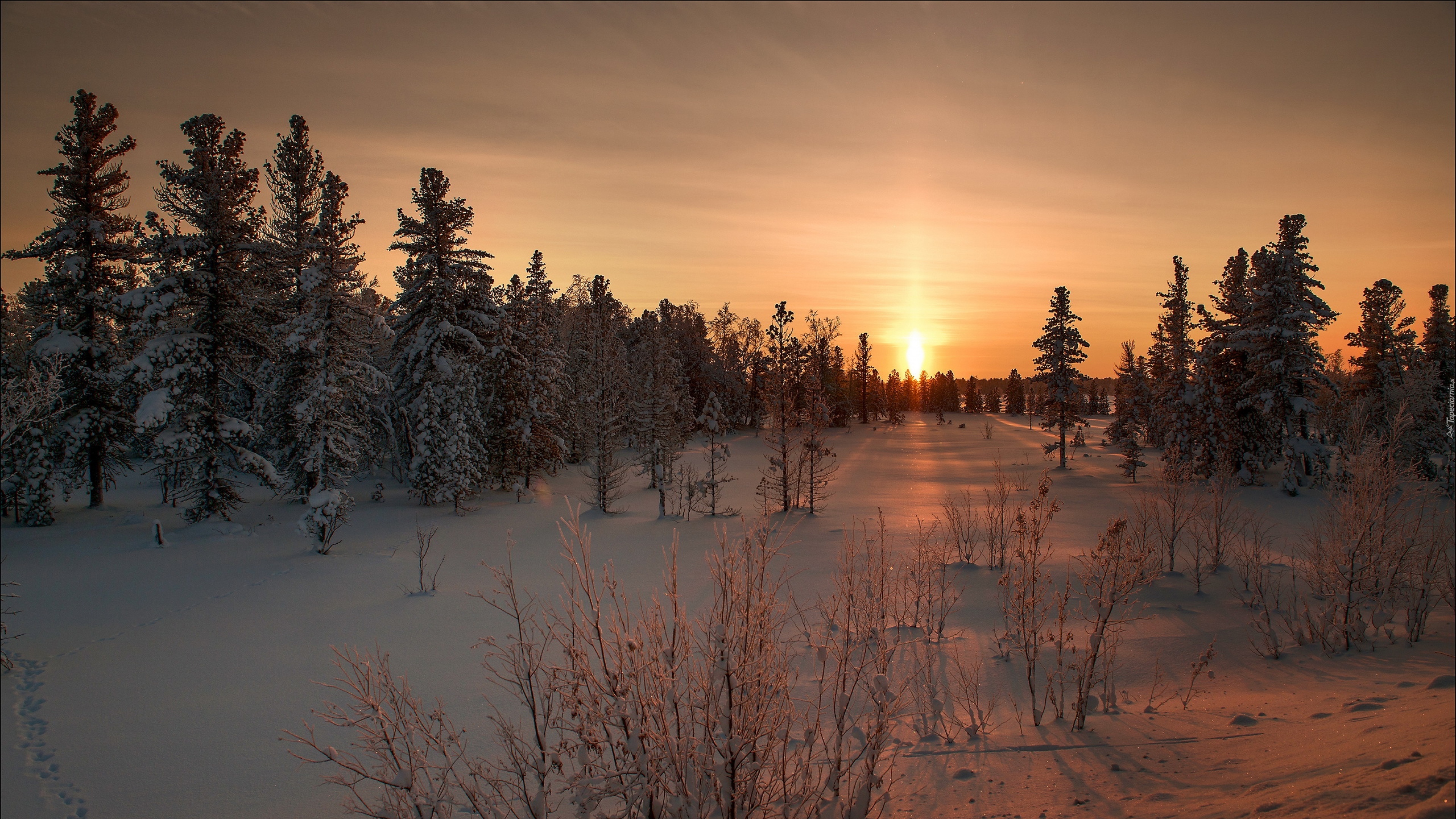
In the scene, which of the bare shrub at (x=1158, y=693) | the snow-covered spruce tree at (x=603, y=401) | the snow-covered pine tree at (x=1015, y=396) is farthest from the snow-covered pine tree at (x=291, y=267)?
the snow-covered pine tree at (x=1015, y=396)

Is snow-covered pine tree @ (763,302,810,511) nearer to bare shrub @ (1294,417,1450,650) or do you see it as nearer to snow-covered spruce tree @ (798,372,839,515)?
snow-covered spruce tree @ (798,372,839,515)

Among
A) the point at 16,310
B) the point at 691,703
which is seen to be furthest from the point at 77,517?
the point at 16,310

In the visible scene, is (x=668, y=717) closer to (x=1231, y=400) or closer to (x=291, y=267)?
(x=291, y=267)

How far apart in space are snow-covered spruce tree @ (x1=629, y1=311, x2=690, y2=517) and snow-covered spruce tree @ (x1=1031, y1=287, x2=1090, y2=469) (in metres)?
23.6

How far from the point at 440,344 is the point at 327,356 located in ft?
18.9

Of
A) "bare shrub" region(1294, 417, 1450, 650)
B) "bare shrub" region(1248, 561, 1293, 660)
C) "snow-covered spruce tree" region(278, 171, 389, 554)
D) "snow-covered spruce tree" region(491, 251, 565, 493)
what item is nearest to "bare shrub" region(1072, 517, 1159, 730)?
"bare shrub" region(1248, 561, 1293, 660)

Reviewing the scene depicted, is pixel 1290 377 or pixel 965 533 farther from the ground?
pixel 1290 377

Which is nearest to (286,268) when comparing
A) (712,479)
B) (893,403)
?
(712,479)

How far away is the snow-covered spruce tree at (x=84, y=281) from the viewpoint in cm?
2061

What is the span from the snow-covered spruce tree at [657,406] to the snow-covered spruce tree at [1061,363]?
77.6ft

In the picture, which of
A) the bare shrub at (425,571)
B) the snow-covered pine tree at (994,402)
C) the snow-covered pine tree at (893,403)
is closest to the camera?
the bare shrub at (425,571)

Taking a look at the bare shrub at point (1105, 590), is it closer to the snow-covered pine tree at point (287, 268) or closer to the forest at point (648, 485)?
the forest at point (648, 485)

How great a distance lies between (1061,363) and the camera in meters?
39.0

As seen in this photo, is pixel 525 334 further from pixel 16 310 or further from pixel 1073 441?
pixel 16 310
